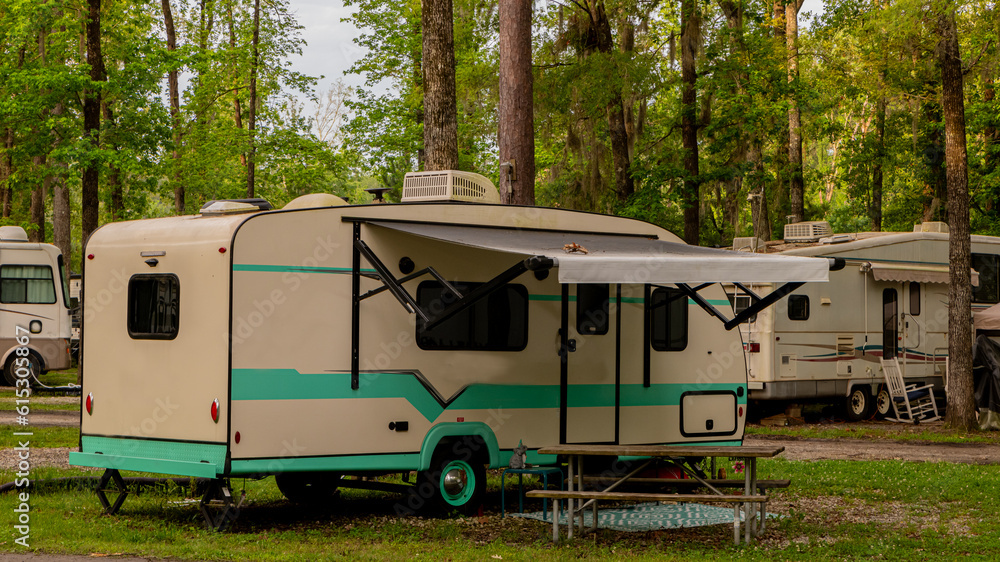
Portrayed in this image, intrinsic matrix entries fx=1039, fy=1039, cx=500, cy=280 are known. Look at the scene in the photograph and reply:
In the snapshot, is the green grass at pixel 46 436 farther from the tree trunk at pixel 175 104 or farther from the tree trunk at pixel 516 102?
the tree trunk at pixel 175 104

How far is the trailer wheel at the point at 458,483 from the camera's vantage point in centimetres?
892

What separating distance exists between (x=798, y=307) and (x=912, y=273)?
280cm

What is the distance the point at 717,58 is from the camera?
78.1 feet

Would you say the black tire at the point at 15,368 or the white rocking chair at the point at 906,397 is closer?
the white rocking chair at the point at 906,397

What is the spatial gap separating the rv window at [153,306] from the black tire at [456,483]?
8.09 ft

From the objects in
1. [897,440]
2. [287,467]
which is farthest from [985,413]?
[287,467]

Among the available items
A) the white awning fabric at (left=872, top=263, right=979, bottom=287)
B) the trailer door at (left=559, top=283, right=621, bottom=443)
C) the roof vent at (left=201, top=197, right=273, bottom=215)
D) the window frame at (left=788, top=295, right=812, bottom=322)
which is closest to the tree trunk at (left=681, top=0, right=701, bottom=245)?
the white awning fabric at (left=872, top=263, right=979, bottom=287)

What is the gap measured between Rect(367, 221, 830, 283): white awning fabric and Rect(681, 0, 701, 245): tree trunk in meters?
13.7

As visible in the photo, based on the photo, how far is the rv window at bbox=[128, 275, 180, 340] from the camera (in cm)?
834

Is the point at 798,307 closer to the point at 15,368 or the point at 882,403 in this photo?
the point at 882,403

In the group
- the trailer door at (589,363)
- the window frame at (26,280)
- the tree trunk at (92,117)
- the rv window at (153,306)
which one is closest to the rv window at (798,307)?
the trailer door at (589,363)

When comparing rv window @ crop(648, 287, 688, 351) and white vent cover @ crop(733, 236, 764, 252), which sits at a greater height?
white vent cover @ crop(733, 236, 764, 252)

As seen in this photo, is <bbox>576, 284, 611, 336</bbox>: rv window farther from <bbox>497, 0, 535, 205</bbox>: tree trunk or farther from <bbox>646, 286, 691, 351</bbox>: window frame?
<bbox>497, 0, 535, 205</bbox>: tree trunk

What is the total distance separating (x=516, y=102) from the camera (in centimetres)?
1262
